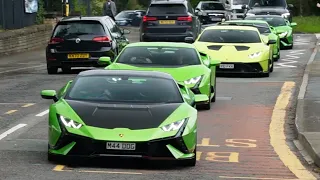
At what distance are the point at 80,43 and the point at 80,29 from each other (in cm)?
45

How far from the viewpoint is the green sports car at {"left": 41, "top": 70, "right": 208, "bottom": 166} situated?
32.8 feet

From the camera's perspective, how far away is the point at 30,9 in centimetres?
3806

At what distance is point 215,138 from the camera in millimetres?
12961

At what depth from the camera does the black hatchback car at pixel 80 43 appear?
23656mm

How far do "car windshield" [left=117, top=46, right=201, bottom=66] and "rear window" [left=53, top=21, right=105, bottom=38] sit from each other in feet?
22.1

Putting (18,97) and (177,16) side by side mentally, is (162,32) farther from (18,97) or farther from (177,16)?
(18,97)

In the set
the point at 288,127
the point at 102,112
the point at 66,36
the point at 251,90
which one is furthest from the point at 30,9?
the point at 102,112

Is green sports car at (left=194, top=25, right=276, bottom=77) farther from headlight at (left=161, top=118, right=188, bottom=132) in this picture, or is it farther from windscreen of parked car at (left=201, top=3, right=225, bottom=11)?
windscreen of parked car at (left=201, top=3, right=225, bottom=11)

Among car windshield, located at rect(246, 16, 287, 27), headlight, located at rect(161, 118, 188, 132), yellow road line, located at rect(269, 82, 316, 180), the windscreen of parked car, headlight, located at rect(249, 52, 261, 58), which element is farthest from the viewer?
the windscreen of parked car

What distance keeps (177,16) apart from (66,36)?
8.88 m

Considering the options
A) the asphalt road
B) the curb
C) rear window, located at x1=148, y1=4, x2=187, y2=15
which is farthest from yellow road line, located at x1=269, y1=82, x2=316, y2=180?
rear window, located at x1=148, y1=4, x2=187, y2=15

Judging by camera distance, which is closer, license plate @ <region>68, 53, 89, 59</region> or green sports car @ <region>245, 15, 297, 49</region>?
license plate @ <region>68, 53, 89, 59</region>

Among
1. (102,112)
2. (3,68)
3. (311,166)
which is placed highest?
(102,112)

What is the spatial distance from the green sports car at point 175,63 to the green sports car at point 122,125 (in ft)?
16.1
